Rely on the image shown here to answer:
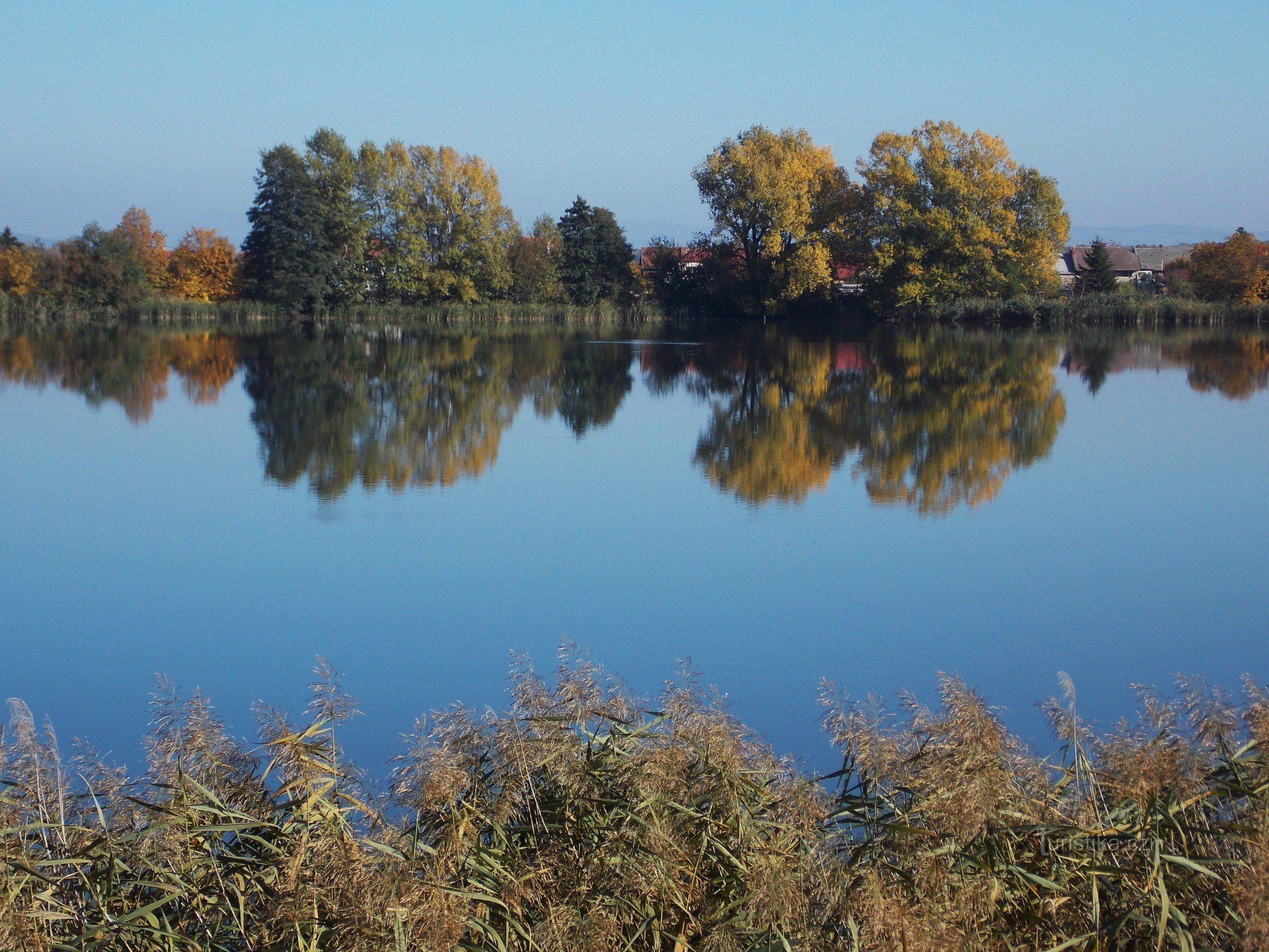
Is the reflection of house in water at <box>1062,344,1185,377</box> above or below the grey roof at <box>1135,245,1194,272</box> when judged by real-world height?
below

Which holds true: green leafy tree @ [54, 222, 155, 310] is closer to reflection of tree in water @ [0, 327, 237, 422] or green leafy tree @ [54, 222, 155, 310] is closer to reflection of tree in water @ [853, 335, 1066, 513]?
reflection of tree in water @ [0, 327, 237, 422]

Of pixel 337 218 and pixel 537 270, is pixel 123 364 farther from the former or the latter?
pixel 537 270

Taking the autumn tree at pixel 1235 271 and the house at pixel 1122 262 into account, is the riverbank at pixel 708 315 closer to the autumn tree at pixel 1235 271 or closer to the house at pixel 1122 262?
the autumn tree at pixel 1235 271

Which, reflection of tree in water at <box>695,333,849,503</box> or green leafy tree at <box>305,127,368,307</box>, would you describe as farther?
green leafy tree at <box>305,127,368,307</box>

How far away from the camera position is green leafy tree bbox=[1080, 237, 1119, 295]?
4894cm

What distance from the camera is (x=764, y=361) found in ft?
82.9

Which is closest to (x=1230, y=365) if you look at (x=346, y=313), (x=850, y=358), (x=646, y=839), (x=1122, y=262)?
(x=850, y=358)

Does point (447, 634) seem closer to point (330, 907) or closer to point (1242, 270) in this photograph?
point (330, 907)

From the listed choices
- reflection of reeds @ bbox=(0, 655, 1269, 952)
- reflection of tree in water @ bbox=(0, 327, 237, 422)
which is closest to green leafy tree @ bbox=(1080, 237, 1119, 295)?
reflection of tree in water @ bbox=(0, 327, 237, 422)

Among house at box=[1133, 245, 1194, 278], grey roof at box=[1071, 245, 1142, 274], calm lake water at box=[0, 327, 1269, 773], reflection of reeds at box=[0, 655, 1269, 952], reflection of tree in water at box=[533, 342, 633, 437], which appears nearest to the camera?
reflection of reeds at box=[0, 655, 1269, 952]

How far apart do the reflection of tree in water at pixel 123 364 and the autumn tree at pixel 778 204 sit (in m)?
20.1

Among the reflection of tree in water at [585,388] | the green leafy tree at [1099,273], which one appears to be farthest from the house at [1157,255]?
the reflection of tree in water at [585,388]

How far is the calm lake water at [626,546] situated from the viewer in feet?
18.3

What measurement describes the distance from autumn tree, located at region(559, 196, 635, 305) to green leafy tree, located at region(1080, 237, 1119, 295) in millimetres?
20462
